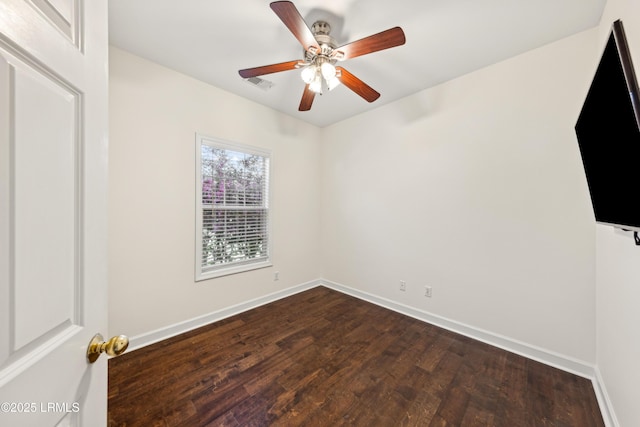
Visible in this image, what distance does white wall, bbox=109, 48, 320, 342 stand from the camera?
208cm

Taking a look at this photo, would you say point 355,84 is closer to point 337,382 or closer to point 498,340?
point 337,382

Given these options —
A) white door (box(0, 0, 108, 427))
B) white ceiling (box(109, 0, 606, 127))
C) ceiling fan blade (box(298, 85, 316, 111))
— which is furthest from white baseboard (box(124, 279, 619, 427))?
white ceiling (box(109, 0, 606, 127))

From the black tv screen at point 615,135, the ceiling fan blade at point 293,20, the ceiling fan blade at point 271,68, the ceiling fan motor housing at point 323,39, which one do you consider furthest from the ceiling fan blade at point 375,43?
the black tv screen at point 615,135

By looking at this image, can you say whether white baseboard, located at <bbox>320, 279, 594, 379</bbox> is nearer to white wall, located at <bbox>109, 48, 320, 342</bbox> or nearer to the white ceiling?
white wall, located at <bbox>109, 48, 320, 342</bbox>

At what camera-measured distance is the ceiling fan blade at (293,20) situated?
1300 mm

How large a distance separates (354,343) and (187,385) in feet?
4.65

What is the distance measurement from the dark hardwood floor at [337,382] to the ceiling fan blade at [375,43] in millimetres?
2406

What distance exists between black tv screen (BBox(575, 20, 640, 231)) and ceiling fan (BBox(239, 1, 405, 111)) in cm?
98

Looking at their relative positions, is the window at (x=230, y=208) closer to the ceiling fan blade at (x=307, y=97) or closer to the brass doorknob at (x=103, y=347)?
the ceiling fan blade at (x=307, y=97)

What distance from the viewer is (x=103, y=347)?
0.63 meters

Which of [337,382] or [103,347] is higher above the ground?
[103,347]

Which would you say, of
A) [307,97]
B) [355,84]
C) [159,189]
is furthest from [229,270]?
[355,84]

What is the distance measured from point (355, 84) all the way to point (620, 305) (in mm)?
2297

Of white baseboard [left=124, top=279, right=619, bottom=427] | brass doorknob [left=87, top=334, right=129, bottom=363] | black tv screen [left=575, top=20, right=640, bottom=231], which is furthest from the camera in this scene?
white baseboard [left=124, top=279, right=619, bottom=427]
